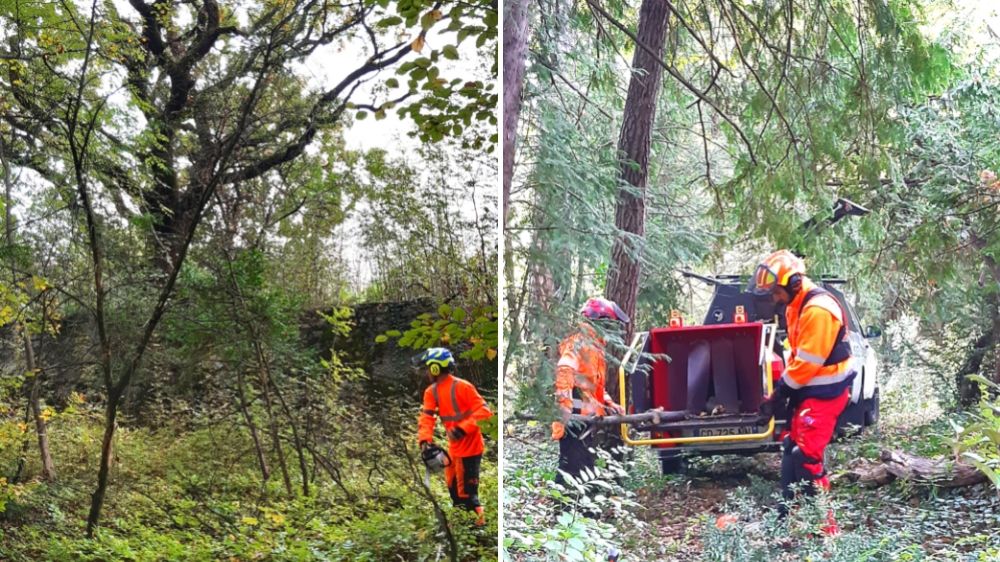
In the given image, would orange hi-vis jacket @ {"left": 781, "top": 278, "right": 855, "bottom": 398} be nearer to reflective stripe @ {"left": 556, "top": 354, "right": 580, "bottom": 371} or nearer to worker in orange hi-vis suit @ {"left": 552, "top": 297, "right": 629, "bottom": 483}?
worker in orange hi-vis suit @ {"left": 552, "top": 297, "right": 629, "bottom": 483}

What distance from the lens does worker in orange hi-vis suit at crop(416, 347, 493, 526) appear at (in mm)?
2445

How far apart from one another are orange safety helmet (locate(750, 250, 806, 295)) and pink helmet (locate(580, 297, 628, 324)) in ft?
1.12

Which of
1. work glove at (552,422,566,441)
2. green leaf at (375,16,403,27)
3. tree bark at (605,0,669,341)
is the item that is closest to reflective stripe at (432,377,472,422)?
work glove at (552,422,566,441)

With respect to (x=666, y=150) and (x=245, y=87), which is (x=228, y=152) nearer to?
(x=245, y=87)

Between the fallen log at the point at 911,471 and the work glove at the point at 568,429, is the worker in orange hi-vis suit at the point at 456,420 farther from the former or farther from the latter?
the fallen log at the point at 911,471

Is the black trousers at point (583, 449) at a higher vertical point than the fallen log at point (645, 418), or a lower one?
lower

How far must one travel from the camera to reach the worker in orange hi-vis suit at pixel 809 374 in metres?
2.15

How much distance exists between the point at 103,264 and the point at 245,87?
607 mm

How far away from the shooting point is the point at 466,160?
2455mm

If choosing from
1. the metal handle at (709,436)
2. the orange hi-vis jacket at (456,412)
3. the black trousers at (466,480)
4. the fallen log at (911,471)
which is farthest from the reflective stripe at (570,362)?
the fallen log at (911,471)

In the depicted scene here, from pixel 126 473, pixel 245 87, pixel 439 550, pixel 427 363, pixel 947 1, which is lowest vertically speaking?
pixel 439 550

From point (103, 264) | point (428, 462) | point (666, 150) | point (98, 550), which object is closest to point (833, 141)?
point (666, 150)

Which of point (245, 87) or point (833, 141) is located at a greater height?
point (245, 87)

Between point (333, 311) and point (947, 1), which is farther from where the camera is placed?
point (333, 311)
